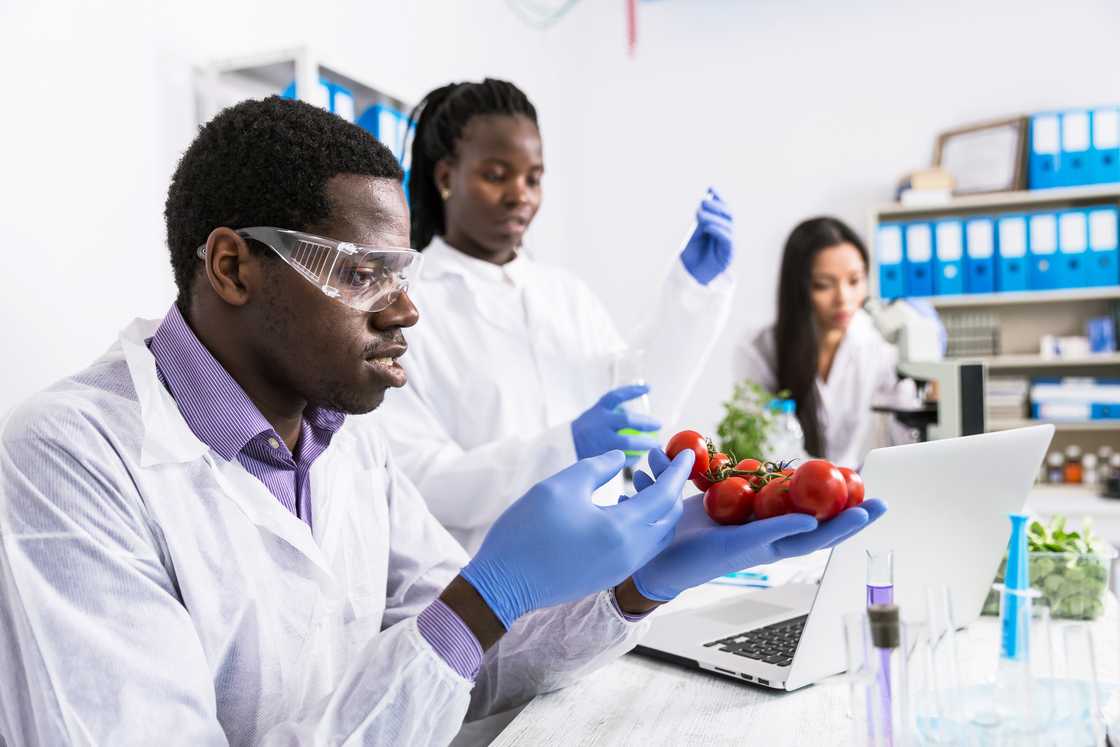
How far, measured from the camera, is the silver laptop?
990 millimetres

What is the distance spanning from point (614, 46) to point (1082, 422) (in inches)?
109

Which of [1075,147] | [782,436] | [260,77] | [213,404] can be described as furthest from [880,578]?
[1075,147]

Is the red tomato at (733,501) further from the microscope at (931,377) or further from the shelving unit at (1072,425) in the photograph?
the shelving unit at (1072,425)

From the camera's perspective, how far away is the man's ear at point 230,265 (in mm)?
1053

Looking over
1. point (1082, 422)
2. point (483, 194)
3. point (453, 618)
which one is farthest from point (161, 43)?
point (1082, 422)

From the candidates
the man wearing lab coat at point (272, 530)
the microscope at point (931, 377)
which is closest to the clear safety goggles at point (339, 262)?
the man wearing lab coat at point (272, 530)

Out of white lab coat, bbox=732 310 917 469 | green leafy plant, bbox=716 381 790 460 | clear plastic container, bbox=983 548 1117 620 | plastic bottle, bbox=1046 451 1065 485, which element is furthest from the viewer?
plastic bottle, bbox=1046 451 1065 485

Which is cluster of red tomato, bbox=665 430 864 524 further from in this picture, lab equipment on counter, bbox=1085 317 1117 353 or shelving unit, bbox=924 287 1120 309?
lab equipment on counter, bbox=1085 317 1117 353

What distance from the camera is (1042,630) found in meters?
0.75

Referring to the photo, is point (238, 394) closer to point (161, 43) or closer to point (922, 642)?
point (922, 642)

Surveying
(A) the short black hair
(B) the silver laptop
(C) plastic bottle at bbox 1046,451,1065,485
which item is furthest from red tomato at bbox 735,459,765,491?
(C) plastic bottle at bbox 1046,451,1065,485

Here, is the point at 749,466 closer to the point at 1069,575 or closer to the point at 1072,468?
the point at 1069,575

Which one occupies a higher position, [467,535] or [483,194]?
[483,194]

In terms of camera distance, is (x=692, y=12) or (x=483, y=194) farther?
(x=692, y=12)
